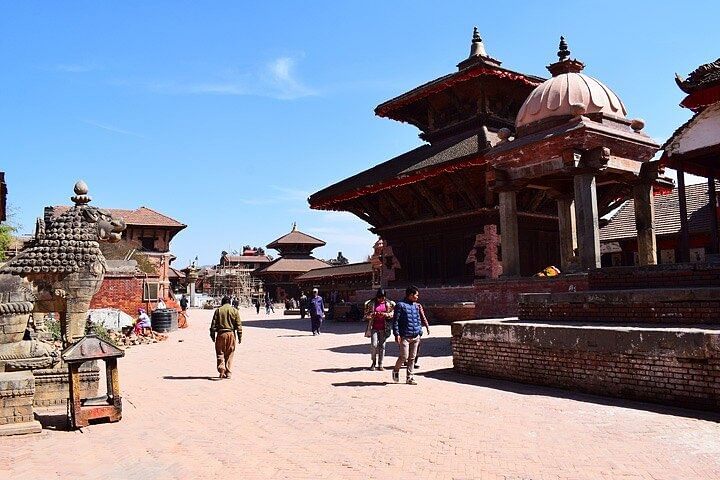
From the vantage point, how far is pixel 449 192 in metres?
20.4

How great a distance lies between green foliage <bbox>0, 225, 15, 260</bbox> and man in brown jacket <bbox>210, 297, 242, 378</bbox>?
22.9 metres

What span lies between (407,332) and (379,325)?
1.36 m

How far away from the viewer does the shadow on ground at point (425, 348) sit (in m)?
12.5

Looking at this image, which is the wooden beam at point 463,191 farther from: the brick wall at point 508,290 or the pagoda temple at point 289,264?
the pagoda temple at point 289,264

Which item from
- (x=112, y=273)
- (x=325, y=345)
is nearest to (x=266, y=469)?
(x=325, y=345)

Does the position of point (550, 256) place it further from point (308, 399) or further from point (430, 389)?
point (308, 399)

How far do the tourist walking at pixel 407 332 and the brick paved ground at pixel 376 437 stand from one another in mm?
368

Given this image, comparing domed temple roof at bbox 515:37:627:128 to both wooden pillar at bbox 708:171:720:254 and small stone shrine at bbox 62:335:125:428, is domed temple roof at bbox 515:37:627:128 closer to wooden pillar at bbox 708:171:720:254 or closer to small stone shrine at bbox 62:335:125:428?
wooden pillar at bbox 708:171:720:254

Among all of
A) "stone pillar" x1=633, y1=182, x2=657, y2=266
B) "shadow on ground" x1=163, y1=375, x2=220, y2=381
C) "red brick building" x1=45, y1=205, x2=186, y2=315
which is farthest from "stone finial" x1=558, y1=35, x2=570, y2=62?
"red brick building" x1=45, y1=205, x2=186, y2=315

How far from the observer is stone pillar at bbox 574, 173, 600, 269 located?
11.8 m

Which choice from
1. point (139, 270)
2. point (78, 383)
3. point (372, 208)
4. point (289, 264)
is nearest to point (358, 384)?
point (78, 383)

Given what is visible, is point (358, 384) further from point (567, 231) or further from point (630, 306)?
point (567, 231)

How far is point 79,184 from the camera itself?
28.5 ft

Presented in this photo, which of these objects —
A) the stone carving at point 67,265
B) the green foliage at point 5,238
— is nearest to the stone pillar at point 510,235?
the stone carving at point 67,265
